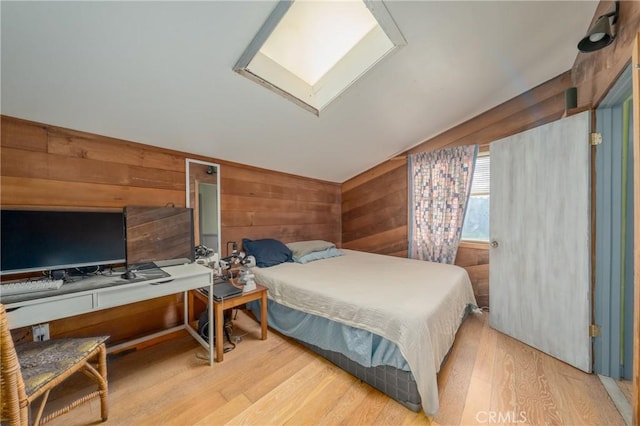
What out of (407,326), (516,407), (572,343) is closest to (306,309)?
(407,326)

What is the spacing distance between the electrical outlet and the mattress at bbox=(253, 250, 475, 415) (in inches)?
57.9

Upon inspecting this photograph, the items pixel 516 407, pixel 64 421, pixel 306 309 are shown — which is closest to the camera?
pixel 64 421

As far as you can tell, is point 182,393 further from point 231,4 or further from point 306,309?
point 231,4

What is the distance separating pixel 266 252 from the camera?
2688 millimetres

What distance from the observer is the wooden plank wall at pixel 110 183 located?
156 cm

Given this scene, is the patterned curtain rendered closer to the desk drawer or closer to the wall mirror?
the wall mirror

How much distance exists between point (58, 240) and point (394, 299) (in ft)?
7.41

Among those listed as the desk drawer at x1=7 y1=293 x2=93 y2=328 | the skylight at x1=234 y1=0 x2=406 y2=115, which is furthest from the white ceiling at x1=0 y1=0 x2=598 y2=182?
the desk drawer at x1=7 y1=293 x2=93 y2=328

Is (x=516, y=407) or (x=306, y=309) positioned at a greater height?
(x=306, y=309)

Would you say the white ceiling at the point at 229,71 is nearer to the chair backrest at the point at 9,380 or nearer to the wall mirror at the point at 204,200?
the wall mirror at the point at 204,200

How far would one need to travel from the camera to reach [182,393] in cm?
151

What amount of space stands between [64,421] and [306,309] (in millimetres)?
1485

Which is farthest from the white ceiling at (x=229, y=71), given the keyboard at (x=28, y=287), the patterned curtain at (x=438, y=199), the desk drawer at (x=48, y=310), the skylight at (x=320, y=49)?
the desk drawer at (x=48, y=310)

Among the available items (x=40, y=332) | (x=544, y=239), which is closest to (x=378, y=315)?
(x=544, y=239)
